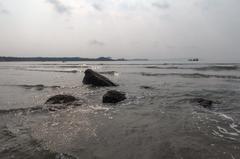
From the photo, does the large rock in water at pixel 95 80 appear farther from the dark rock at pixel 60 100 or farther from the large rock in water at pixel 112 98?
the dark rock at pixel 60 100

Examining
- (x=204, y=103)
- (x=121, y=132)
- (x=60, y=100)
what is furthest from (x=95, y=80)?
(x=121, y=132)

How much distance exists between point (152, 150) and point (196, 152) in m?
1.21

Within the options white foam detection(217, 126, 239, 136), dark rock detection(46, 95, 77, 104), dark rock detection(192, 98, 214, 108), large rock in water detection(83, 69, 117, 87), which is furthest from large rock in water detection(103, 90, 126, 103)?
large rock in water detection(83, 69, 117, 87)

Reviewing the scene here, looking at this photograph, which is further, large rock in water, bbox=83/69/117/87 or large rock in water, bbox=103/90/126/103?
large rock in water, bbox=83/69/117/87

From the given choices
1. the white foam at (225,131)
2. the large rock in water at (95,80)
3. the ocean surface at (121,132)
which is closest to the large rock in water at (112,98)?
the ocean surface at (121,132)

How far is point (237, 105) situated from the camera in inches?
568

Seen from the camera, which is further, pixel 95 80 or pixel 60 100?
pixel 95 80

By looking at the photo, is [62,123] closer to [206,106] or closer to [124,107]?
[124,107]

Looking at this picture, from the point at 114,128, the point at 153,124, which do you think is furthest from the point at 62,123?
the point at 153,124

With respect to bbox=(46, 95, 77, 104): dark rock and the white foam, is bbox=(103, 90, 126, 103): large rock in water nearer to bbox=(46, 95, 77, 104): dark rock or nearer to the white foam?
bbox=(46, 95, 77, 104): dark rock

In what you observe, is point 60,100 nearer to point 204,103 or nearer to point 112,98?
point 112,98

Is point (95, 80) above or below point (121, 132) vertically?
above

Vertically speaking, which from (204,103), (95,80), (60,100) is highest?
(95,80)

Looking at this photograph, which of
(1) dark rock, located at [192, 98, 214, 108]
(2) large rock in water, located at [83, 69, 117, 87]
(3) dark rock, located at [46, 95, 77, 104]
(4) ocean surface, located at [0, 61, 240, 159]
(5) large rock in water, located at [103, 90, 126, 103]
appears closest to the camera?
(4) ocean surface, located at [0, 61, 240, 159]
